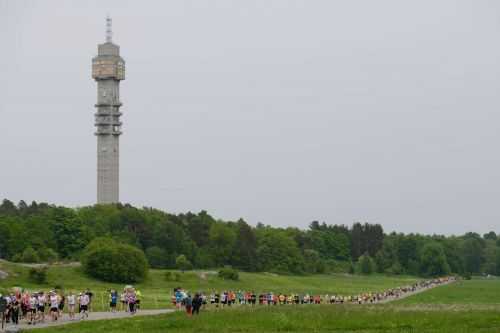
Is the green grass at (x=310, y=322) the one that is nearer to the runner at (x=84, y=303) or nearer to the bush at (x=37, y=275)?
the runner at (x=84, y=303)

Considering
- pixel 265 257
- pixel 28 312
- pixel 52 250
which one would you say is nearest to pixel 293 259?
pixel 265 257

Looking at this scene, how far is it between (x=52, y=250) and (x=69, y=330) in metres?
98.7

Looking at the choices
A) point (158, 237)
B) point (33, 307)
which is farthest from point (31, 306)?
point (158, 237)

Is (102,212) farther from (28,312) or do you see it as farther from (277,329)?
(277,329)

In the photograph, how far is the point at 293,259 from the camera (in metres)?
182

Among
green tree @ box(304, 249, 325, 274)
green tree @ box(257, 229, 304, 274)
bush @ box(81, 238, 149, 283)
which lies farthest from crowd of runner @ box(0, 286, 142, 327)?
green tree @ box(304, 249, 325, 274)

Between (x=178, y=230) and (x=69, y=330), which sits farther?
(x=178, y=230)

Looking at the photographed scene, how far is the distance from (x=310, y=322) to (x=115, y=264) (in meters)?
74.7

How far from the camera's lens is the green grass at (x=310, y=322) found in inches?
1822

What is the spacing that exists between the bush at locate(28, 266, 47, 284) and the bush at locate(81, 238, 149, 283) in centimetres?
1100

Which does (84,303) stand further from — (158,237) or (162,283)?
(158,237)

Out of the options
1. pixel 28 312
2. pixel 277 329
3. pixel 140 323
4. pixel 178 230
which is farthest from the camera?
pixel 178 230

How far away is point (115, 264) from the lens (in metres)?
121

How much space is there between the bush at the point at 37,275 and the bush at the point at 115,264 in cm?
1100
